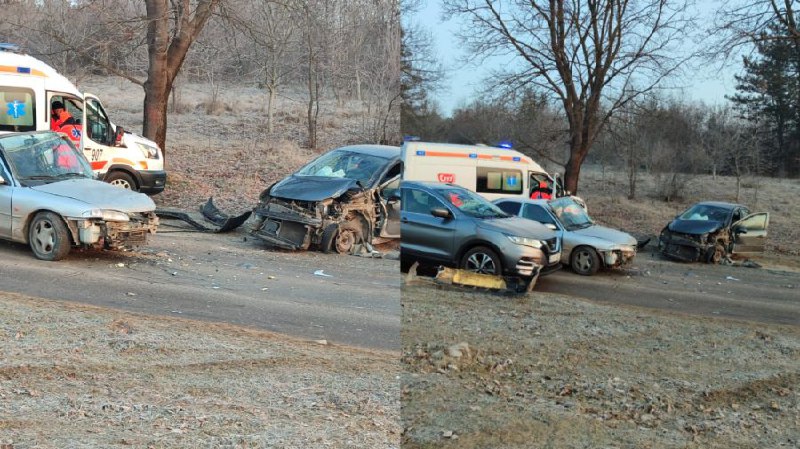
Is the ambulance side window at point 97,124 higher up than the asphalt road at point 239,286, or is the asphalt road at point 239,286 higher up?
the ambulance side window at point 97,124

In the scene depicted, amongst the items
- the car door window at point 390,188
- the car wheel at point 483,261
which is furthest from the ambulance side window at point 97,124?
the car wheel at point 483,261

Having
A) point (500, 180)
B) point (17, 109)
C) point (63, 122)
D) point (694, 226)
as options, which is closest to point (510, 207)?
point (500, 180)

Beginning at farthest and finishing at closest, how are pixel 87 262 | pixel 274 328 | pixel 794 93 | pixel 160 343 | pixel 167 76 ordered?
pixel 167 76, pixel 87 262, pixel 274 328, pixel 160 343, pixel 794 93

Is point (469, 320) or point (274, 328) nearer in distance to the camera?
point (469, 320)

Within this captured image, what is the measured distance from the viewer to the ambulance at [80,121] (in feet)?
30.1

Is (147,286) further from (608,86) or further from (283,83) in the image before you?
(608,86)

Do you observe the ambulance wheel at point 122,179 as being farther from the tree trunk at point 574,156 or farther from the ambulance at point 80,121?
the tree trunk at point 574,156

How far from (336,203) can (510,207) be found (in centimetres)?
202

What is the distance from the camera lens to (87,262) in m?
6.27

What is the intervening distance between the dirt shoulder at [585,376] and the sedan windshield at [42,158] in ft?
18.4

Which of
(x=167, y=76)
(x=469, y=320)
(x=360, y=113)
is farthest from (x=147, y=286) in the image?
(x=167, y=76)

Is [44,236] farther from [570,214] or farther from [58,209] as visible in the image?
[570,214]

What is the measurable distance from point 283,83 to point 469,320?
2843 millimetres

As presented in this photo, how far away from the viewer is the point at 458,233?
73.5 inches
